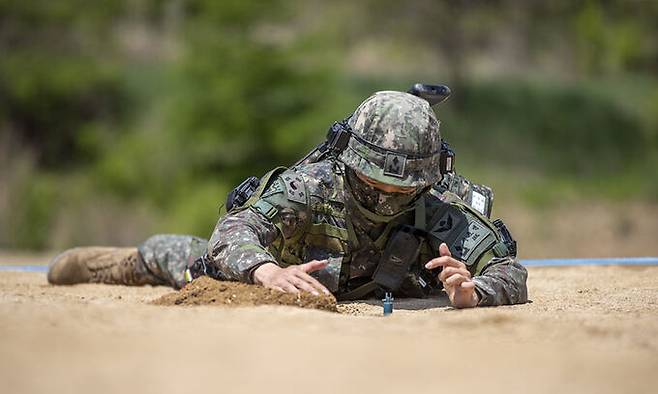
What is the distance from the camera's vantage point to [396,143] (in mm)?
5145

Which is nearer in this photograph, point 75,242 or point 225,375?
point 225,375

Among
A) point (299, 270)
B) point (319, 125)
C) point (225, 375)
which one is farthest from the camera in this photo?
point (319, 125)

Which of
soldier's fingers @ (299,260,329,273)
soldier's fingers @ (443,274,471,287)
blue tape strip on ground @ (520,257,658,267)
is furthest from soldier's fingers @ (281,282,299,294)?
blue tape strip on ground @ (520,257,658,267)

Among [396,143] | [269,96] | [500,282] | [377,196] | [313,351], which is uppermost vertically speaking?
[269,96]

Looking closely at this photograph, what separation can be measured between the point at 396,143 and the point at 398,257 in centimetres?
75

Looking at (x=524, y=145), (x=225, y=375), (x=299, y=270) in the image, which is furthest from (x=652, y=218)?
(x=225, y=375)

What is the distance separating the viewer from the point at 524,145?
32594 millimetres

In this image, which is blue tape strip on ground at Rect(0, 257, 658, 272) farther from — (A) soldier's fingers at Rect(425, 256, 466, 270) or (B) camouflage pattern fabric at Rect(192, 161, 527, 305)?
(A) soldier's fingers at Rect(425, 256, 466, 270)

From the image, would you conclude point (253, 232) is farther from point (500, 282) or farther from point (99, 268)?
point (99, 268)

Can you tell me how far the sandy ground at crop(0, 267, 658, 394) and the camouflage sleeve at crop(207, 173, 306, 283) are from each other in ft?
1.46

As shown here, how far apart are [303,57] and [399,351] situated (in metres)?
25.1

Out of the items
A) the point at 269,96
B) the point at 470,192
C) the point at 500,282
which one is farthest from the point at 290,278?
the point at 269,96

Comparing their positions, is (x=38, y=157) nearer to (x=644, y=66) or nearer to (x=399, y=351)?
(x=644, y=66)

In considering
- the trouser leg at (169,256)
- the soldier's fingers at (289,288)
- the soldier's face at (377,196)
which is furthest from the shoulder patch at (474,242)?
the trouser leg at (169,256)
